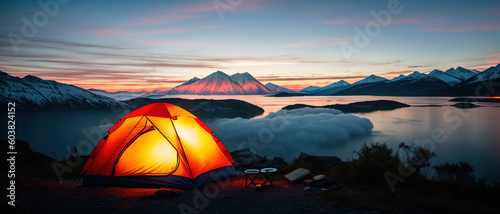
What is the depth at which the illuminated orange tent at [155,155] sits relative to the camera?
8414 millimetres

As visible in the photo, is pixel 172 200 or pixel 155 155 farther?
pixel 155 155

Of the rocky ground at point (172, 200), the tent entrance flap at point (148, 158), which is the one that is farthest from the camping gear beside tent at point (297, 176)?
the tent entrance flap at point (148, 158)

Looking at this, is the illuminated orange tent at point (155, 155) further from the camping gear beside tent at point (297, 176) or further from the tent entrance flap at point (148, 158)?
the camping gear beside tent at point (297, 176)

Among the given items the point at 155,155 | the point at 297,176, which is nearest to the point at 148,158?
the point at 155,155

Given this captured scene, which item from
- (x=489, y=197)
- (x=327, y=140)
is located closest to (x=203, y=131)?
(x=489, y=197)

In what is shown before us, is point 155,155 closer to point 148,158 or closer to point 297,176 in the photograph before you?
point 148,158

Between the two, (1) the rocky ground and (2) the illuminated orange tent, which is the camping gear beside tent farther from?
(2) the illuminated orange tent

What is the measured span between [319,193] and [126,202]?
5170mm

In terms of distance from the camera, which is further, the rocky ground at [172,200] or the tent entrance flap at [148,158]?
the tent entrance flap at [148,158]

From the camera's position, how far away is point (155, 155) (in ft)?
28.6

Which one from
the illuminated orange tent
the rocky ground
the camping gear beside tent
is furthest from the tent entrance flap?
the camping gear beside tent

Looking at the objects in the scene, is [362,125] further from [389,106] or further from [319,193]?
[319,193]

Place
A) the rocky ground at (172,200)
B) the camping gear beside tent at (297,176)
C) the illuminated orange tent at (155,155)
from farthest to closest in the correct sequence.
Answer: the camping gear beside tent at (297,176) → the illuminated orange tent at (155,155) → the rocky ground at (172,200)

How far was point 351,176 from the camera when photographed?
799 cm
